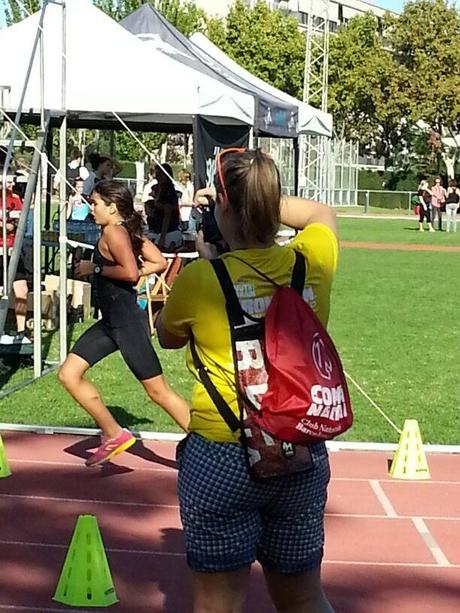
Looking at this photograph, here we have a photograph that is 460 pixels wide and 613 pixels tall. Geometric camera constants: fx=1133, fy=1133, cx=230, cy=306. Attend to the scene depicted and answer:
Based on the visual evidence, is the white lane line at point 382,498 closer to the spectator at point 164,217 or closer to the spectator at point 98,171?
the spectator at point 164,217

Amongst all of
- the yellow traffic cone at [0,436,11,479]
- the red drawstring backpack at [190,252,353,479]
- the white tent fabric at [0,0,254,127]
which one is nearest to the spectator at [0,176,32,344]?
the white tent fabric at [0,0,254,127]

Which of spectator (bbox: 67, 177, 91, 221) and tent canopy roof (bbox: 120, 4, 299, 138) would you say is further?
spectator (bbox: 67, 177, 91, 221)

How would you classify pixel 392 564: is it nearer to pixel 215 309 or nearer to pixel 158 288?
pixel 215 309

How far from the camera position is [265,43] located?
67.2 metres

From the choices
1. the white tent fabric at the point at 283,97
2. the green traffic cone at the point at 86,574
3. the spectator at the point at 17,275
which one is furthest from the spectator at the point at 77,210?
the green traffic cone at the point at 86,574

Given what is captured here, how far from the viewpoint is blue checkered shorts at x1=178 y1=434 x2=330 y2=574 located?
3.33 meters

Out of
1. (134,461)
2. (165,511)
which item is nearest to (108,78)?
(134,461)

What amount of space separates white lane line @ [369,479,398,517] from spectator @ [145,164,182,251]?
8.52 m

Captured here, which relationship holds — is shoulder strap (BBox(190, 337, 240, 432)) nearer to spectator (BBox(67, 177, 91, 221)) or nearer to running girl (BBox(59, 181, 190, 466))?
running girl (BBox(59, 181, 190, 466))

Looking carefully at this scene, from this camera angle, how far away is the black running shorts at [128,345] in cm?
693

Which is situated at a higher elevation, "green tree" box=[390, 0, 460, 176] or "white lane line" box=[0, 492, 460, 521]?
"green tree" box=[390, 0, 460, 176]

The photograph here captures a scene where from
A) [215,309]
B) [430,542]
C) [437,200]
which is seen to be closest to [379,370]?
[430,542]

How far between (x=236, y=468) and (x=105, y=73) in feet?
30.7

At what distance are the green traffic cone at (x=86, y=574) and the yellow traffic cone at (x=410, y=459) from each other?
9.32ft
